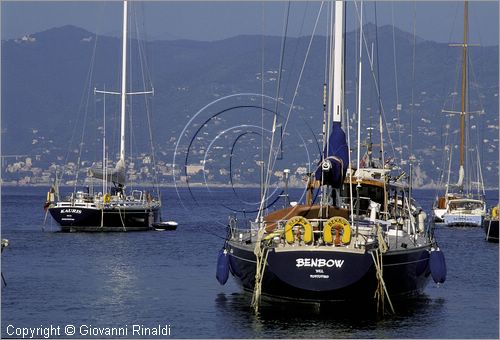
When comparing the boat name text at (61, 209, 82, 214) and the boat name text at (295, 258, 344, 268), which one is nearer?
the boat name text at (295, 258, 344, 268)

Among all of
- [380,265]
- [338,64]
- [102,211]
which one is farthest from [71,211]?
[380,265]

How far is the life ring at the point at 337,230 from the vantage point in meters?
40.8

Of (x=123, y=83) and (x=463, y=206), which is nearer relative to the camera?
(x=123, y=83)

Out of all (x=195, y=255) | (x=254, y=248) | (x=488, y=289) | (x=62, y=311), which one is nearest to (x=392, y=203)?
(x=488, y=289)

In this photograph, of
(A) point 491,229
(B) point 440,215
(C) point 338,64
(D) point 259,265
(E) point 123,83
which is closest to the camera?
(D) point 259,265

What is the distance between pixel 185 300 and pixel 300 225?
Answer: 7.77 m

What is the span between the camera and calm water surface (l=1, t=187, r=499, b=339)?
4075 centimetres

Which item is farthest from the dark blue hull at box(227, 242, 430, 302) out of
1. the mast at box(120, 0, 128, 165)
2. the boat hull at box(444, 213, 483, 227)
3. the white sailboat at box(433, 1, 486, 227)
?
the white sailboat at box(433, 1, 486, 227)

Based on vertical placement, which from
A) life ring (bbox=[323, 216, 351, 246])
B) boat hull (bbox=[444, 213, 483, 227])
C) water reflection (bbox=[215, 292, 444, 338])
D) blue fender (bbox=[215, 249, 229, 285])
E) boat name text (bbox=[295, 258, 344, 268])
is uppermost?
life ring (bbox=[323, 216, 351, 246])

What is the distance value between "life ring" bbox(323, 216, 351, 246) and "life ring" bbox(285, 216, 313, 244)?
0.44 metres

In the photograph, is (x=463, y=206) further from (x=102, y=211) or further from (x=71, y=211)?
(x=71, y=211)

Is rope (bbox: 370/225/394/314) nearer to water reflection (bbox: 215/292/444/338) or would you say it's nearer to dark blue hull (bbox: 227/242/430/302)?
dark blue hull (bbox: 227/242/430/302)

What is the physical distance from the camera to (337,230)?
4094 centimetres

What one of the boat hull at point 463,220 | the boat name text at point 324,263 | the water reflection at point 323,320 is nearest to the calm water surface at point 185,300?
the water reflection at point 323,320
